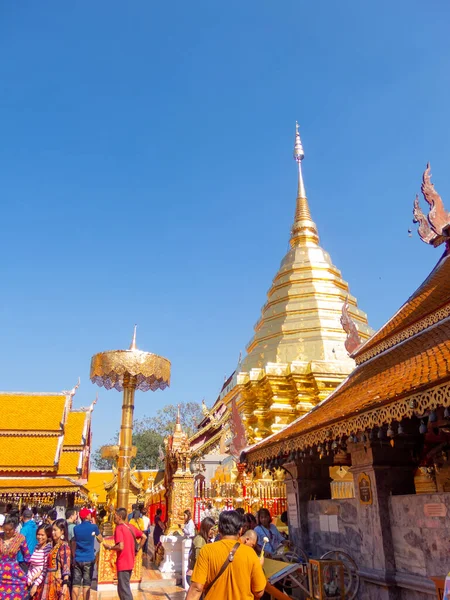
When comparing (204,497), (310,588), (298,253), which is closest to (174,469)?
(204,497)

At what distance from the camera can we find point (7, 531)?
589 cm

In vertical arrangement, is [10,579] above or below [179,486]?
below

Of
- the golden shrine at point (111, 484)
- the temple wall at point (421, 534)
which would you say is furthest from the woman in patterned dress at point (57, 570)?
the golden shrine at point (111, 484)

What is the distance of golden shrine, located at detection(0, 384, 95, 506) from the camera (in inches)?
823

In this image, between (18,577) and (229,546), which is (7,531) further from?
(229,546)

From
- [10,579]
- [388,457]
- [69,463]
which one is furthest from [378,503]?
[69,463]

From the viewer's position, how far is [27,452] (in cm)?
2245

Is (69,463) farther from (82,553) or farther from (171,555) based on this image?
(82,553)

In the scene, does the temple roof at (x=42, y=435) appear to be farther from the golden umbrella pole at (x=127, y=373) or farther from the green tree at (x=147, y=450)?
the green tree at (x=147, y=450)

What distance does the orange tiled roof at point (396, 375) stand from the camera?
4723 mm

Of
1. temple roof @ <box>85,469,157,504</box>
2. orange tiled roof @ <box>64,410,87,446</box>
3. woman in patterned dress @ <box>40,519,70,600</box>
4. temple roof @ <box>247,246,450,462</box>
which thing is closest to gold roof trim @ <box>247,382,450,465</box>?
temple roof @ <box>247,246,450,462</box>

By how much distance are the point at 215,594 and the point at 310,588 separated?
13.1ft

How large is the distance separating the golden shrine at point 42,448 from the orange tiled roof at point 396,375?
16.1 meters

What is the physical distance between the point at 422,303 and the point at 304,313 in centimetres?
1451
